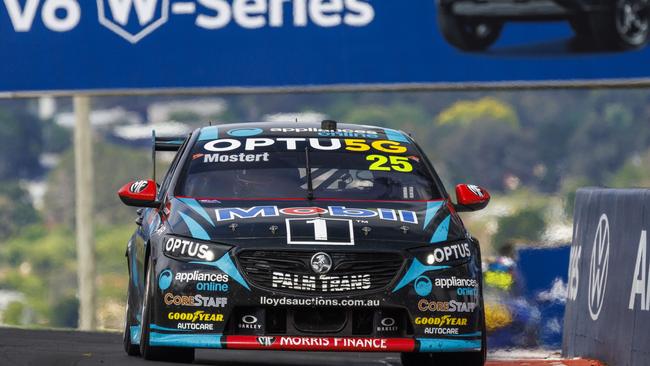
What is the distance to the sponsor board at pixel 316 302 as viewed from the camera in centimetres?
1013

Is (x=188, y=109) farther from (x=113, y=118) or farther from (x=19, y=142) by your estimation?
(x=19, y=142)

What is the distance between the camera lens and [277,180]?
11.3m

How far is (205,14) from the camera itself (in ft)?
74.9

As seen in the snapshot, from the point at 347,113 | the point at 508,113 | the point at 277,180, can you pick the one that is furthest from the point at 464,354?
the point at 508,113

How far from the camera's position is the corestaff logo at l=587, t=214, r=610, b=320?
12305 mm

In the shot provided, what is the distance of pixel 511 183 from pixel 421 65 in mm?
50742

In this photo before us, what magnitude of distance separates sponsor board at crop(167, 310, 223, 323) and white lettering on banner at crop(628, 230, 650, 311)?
253cm

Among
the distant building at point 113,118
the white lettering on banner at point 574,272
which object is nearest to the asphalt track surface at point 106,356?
the white lettering on banner at point 574,272

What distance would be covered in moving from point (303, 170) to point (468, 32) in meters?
10.5

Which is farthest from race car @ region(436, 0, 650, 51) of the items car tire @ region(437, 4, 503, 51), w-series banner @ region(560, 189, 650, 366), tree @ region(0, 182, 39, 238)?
tree @ region(0, 182, 39, 238)

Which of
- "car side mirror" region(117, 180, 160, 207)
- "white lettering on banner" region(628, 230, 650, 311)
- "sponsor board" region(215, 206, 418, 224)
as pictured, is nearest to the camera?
"sponsor board" region(215, 206, 418, 224)

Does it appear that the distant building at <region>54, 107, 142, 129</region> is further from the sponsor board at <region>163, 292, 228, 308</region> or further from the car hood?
the sponsor board at <region>163, 292, 228, 308</region>

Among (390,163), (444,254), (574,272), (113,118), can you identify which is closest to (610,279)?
(390,163)

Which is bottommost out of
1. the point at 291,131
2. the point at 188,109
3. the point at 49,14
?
the point at 188,109
